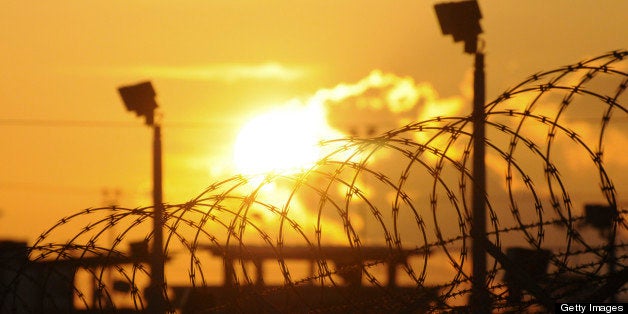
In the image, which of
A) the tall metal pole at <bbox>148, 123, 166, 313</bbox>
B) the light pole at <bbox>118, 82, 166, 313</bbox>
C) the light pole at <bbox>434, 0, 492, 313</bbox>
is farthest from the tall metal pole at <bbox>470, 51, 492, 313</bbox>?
the light pole at <bbox>118, 82, 166, 313</bbox>

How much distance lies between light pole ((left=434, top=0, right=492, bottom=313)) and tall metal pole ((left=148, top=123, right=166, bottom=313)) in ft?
19.3

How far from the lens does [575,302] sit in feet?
63.0

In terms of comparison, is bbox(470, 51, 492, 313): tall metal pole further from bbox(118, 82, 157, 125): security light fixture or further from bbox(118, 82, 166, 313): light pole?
bbox(118, 82, 157, 125): security light fixture

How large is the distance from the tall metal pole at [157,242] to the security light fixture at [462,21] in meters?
5.79

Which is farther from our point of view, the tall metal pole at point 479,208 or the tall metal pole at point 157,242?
the tall metal pole at point 157,242

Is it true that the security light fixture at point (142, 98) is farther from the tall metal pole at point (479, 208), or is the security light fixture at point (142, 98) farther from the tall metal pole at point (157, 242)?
the tall metal pole at point (479, 208)

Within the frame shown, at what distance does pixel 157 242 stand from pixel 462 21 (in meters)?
A: 7.80

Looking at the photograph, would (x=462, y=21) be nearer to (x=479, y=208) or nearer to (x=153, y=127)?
(x=479, y=208)

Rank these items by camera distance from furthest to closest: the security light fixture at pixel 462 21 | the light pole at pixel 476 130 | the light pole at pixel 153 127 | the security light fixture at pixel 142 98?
the security light fixture at pixel 142 98, the light pole at pixel 153 127, the security light fixture at pixel 462 21, the light pole at pixel 476 130

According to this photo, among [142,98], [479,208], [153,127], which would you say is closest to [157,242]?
[153,127]

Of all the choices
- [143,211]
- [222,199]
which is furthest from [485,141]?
[143,211]

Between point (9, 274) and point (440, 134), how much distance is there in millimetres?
30849

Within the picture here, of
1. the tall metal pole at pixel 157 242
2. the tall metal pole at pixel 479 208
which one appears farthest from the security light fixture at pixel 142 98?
the tall metal pole at pixel 479 208

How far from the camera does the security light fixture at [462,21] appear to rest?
22.3 m
